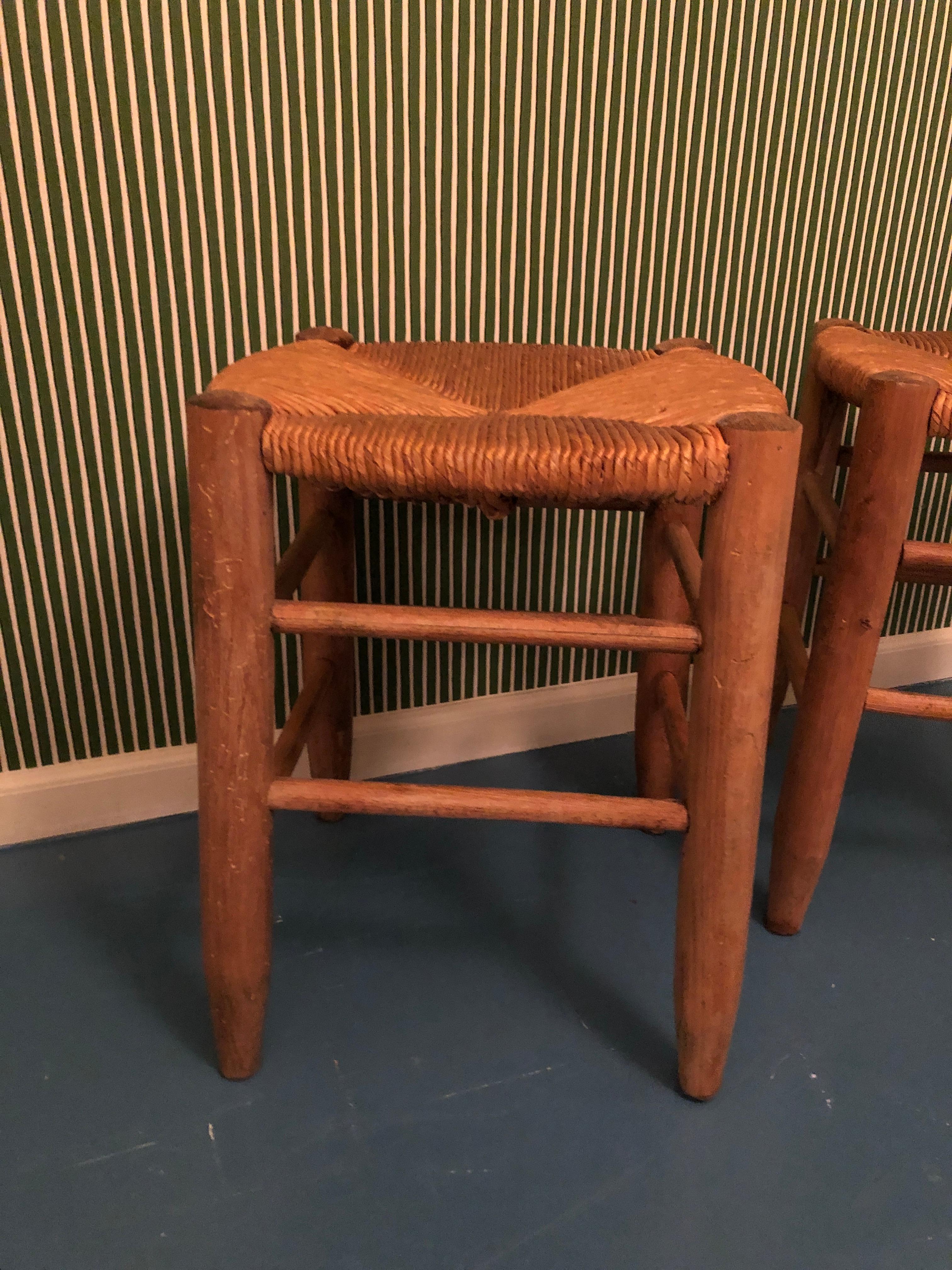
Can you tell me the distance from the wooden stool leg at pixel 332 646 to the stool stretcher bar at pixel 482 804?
218mm

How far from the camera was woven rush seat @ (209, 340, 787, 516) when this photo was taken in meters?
0.59

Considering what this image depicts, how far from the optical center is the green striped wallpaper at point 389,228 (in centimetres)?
84

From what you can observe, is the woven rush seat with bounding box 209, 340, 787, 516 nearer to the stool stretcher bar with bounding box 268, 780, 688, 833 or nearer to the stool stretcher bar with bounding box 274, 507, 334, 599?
the stool stretcher bar with bounding box 274, 507, 334, 599

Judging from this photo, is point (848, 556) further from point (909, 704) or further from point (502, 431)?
point (502, 431)

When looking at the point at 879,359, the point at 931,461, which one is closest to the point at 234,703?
the point at 879,359

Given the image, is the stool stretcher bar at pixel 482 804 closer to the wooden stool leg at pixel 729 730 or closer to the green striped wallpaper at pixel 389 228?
the wooden stool leg at pixel 729 730

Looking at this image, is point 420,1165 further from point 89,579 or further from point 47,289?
point 47,289

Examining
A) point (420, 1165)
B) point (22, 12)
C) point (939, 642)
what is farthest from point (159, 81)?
point (939, 642)

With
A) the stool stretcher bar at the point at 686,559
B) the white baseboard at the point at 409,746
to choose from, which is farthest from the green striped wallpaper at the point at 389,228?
the stool stretcher bar at the point at 686,559

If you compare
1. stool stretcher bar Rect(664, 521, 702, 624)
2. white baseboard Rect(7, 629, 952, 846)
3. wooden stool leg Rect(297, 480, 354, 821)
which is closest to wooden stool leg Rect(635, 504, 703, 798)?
stool stretcher bar Rect(664, 521, 702, 624)

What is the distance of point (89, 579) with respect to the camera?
0.95 metres

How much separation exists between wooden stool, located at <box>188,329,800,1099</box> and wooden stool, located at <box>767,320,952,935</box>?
0.12 meters

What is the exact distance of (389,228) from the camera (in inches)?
37.0

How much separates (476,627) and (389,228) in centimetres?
50
